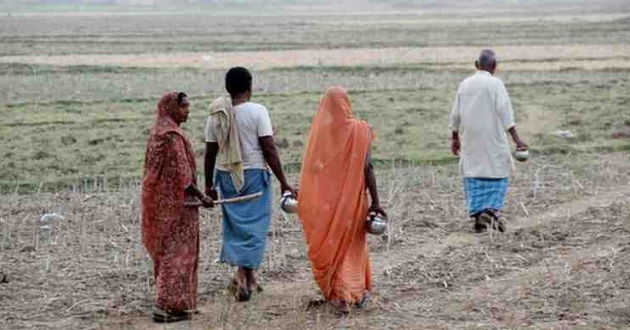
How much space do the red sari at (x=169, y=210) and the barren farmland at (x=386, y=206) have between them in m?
0.26

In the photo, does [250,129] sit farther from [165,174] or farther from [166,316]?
[166,316]

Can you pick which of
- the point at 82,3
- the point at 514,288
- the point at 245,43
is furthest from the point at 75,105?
the point at 82,3

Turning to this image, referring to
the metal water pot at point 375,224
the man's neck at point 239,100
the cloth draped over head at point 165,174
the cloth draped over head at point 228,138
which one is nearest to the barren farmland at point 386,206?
the metal water pot at point 375,224

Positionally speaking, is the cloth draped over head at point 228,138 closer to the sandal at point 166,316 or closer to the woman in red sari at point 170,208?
the woman in red sari at point 170,208

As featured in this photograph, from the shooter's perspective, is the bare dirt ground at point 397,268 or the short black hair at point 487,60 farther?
the short black hair at point 487,60

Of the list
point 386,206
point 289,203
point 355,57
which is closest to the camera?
point 289,203

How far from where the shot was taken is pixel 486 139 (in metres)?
10.1

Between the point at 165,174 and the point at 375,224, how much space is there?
4.43 feet

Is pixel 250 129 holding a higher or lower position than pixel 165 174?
higher

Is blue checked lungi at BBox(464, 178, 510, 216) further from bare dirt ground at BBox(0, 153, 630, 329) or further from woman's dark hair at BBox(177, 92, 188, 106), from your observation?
woman's dark hair at BBox(177, 92, 188, 106)

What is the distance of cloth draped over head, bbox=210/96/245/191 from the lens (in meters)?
7.70

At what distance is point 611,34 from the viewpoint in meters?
43.2

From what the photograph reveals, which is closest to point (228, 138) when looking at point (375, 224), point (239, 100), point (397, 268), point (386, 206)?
point (239, 100)

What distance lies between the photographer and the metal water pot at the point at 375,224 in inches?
292
